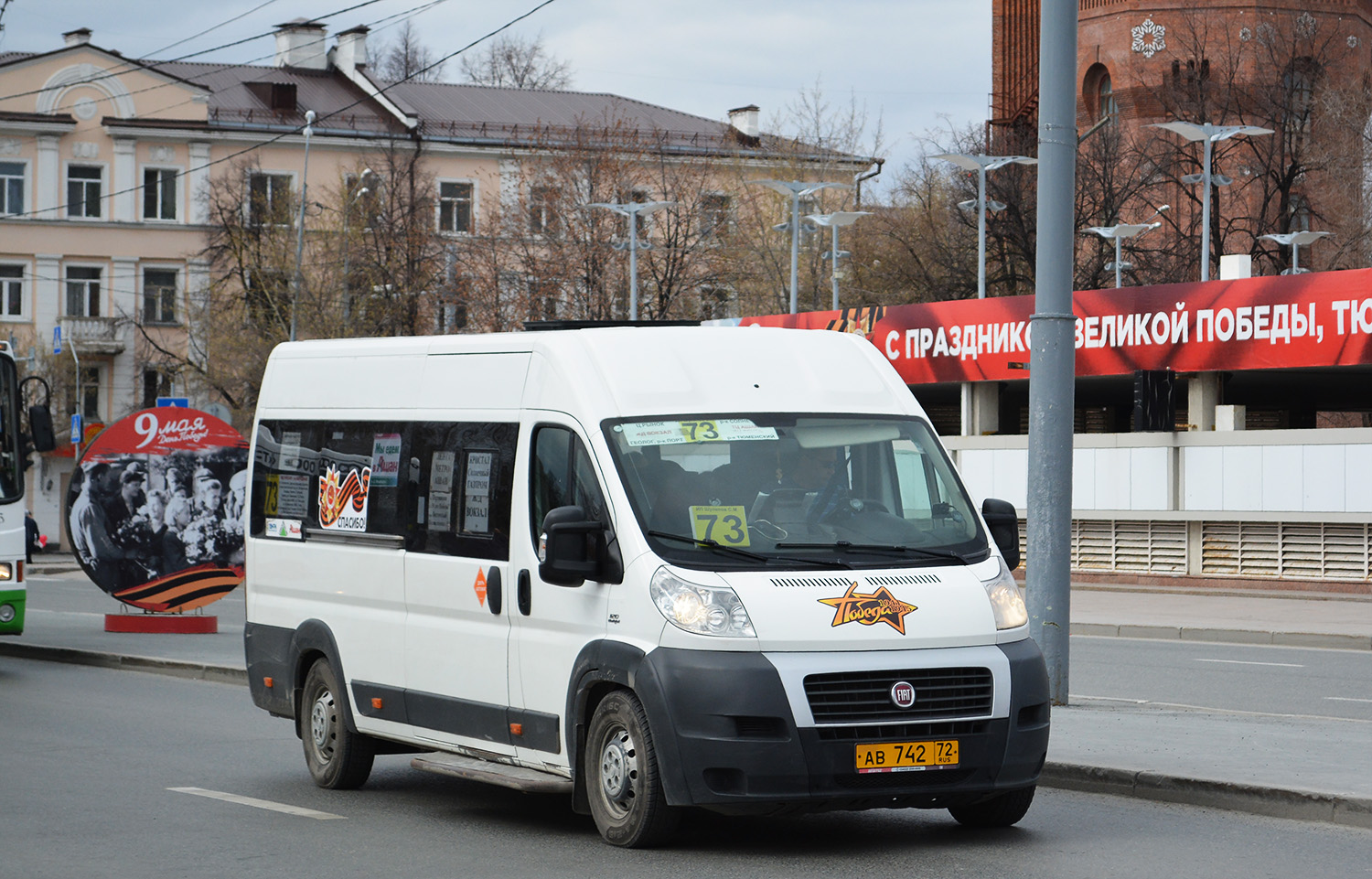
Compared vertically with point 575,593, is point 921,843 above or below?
below

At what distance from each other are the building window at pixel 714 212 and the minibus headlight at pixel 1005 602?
5024cm

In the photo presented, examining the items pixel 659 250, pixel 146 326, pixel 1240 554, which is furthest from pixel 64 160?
pixel 1240 554

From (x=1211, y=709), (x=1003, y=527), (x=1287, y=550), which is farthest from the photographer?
(x=1287, y=550)

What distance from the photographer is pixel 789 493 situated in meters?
8.41

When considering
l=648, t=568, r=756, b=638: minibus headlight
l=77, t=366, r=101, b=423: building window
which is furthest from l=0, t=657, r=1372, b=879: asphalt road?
l=77, t=366, r=101, b=423: building window

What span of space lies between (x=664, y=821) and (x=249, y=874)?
1708 millimetres

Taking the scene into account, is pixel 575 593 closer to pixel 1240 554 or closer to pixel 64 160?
pixel 1240 554

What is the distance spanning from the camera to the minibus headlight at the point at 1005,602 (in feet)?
26.8

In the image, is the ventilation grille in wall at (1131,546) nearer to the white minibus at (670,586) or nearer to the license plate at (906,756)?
the white minibus at (670,586)

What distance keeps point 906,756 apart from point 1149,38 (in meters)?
56.1

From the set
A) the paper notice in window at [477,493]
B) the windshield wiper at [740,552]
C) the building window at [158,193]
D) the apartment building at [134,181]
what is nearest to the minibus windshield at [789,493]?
the windshield wiper at [740,552]

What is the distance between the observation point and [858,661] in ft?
25.5

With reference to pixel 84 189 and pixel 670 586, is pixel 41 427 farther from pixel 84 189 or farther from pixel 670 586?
pixel 84 189

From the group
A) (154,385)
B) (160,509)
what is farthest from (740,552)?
(154,385)
